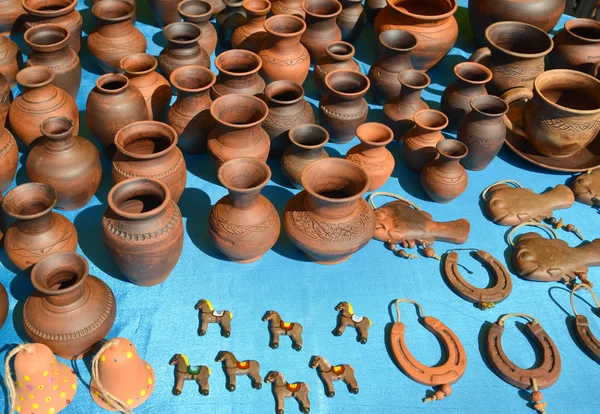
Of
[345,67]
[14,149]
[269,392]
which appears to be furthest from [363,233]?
[14,149]

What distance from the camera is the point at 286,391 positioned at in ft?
10.7

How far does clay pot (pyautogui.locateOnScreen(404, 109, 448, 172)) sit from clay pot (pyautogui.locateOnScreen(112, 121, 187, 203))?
1.98 m

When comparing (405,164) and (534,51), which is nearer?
(405,164)

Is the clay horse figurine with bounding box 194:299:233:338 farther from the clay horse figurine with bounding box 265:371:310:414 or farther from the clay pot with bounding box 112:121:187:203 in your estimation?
the clay pot with bounding box 112:121:187:203

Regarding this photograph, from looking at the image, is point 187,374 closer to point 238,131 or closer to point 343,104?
point 238,131

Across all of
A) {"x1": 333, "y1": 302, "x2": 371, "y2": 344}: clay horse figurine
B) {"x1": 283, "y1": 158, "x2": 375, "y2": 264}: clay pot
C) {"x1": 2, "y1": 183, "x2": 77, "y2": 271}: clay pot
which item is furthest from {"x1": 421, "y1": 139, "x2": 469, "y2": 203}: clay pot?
{"x1": 2, "y1": 183, "x2": 77, "y2": 271}: clay pot

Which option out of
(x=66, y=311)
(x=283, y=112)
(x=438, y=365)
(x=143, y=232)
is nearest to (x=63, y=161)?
(x=143, y=232)

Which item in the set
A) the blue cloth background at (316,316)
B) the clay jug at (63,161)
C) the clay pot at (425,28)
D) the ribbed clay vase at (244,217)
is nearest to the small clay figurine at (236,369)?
the blue cloth background at (316,316)

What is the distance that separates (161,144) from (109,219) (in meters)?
1.01

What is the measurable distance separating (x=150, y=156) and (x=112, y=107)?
2.56 feet

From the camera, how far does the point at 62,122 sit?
3889 millimetres

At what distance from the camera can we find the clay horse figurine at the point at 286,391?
10.5ft

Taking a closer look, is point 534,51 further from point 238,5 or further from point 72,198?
point 72,198

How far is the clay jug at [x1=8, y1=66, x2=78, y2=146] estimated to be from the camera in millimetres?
4070
